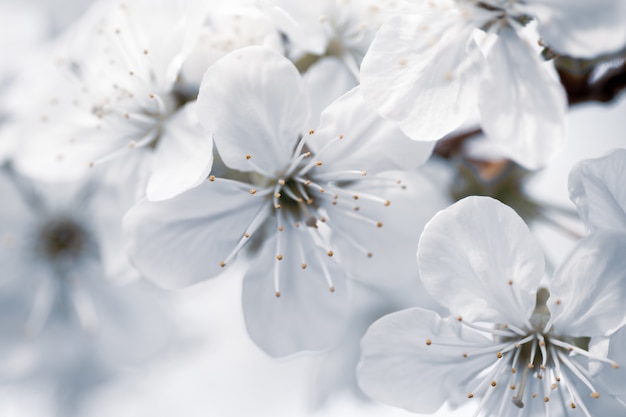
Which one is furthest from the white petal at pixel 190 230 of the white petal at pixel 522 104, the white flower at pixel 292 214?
the white petal at pixel 522 104

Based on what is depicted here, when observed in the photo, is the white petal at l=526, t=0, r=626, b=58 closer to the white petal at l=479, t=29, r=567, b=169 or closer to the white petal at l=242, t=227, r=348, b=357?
the white petal at l=479, t=29, r=567, b=169

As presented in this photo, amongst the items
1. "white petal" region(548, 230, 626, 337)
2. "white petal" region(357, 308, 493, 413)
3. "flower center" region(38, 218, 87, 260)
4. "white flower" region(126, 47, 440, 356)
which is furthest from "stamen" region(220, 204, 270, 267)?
"flower center" region(38, 218, 87, 260)

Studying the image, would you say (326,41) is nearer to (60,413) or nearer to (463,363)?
(463,363)

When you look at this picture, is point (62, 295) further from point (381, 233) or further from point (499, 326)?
point (499, 326)

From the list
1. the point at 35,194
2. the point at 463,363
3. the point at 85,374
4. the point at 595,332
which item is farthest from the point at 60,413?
the point at 595,332

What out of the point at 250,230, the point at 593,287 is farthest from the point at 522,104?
the point at 250,230
